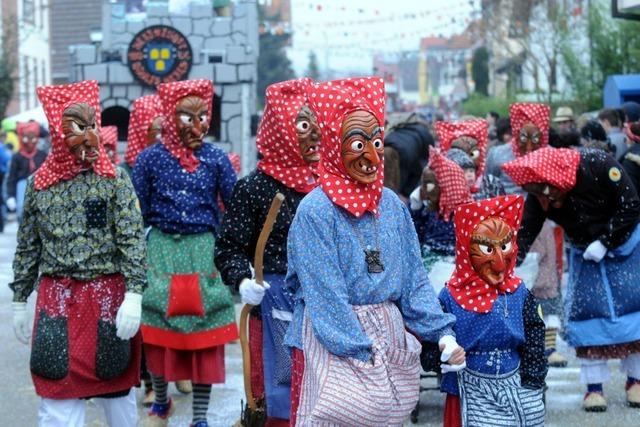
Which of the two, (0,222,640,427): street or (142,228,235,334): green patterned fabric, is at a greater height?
(142,228,235,334): green patterned fabric

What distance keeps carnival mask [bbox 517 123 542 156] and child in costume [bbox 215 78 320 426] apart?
395cm

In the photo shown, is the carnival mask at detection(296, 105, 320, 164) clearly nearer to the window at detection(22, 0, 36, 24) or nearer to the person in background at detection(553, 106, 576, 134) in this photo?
the person in background at detection(553, 106, 576, 134)

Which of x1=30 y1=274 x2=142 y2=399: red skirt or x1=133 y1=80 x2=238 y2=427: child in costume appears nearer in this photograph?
x1=30 y1=274 x2=142 y2=399: red skirt

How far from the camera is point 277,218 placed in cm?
598

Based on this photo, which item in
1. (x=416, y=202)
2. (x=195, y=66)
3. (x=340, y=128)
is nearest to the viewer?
(x=340, y=128)

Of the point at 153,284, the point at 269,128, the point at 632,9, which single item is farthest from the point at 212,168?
the point at 632,9

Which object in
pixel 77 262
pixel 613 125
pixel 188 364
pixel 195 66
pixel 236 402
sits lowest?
pixel 236 402

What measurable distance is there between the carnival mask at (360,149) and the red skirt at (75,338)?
6.13 feet

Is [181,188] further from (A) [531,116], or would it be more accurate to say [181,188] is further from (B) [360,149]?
(A) [531,116]

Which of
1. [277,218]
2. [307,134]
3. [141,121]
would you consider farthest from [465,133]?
[277,218]

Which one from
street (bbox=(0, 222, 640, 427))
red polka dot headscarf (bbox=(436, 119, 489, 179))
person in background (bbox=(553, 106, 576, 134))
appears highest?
red polka dot headscarf (bbox=(436, 119, 489, 179))

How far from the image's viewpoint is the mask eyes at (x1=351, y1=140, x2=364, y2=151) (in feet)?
15.5

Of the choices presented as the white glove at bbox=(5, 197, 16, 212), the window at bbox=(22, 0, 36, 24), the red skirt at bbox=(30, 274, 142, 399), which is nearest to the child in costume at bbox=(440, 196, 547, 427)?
the red skirt at bbox=(30, 274, 142, 399)

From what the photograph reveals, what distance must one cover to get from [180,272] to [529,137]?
3368 mm
